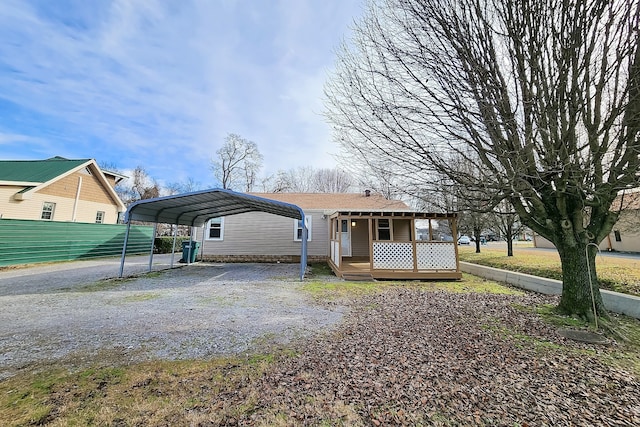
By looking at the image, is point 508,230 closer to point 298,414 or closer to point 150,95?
point 298,414

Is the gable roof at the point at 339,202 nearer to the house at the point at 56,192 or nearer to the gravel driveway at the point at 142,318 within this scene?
the gravel driveway at the point at 142,318

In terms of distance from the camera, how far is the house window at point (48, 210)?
14.3 m

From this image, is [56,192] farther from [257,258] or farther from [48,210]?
[257,258]

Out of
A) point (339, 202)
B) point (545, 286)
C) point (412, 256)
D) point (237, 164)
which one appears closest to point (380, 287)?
point (412, 256)

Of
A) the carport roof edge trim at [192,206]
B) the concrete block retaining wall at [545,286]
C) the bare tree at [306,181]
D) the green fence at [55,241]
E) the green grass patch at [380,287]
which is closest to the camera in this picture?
the concrete block retaining wall at [545,286]

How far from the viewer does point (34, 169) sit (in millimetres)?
15844

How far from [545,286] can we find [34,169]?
26.2 metres

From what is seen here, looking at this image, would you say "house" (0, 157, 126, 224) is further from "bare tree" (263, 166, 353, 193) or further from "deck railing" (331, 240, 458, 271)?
"deck railing" (331, 240, 458, 271)

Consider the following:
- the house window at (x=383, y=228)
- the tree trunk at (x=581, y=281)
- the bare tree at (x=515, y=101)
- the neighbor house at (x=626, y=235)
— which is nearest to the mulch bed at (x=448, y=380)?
the tree trunk at (x=581, y=281)

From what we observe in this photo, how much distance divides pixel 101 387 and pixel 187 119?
13064mm

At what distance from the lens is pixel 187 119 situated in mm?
12914

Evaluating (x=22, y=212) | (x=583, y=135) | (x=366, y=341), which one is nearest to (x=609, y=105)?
(x=583, y=135)

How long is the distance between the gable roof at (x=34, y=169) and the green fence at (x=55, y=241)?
3737mm

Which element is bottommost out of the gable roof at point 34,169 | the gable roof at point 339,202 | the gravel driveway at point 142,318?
the gravel driveway at point 142,318
